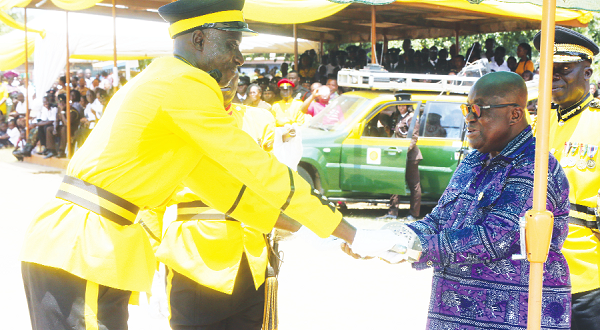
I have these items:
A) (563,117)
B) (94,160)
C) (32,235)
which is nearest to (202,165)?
(94,160)

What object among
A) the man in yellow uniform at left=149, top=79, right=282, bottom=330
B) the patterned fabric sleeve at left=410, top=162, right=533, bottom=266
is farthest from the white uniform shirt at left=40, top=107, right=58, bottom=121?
the patterned fabric sleeve at left=410, top=162, right=533, bottom=266

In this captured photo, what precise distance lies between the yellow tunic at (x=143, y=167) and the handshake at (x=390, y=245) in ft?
0.65

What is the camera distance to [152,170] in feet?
7.95

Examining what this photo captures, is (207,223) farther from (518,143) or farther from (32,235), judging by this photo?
(518,143)

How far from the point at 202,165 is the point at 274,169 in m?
0.42

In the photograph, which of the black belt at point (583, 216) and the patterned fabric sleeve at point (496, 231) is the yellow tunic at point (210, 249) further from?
the black belt at point (583, 216)

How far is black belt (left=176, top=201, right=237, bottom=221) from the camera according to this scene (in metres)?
3.31

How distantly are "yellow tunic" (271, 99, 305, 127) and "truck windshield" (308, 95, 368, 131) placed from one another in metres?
0.74

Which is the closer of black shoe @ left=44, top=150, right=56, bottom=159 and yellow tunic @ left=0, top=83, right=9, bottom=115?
black shoe @ left=44, top=150, right=56, bottom=159

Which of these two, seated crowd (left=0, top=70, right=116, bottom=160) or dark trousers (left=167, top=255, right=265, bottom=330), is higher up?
seated crowd (left=0, top=70, right=116, bottom=160)

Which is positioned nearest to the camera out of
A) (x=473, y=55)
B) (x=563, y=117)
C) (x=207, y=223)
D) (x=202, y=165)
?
(x=202, y=165)

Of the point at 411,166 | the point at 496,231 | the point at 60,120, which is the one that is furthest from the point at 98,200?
the point at 60,120

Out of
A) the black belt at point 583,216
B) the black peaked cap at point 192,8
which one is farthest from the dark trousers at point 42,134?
the black belt at point 583,216

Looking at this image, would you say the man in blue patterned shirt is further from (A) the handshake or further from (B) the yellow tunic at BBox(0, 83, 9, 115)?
(B) the yellow tunic at BBox(0, 83, 9, 115)
